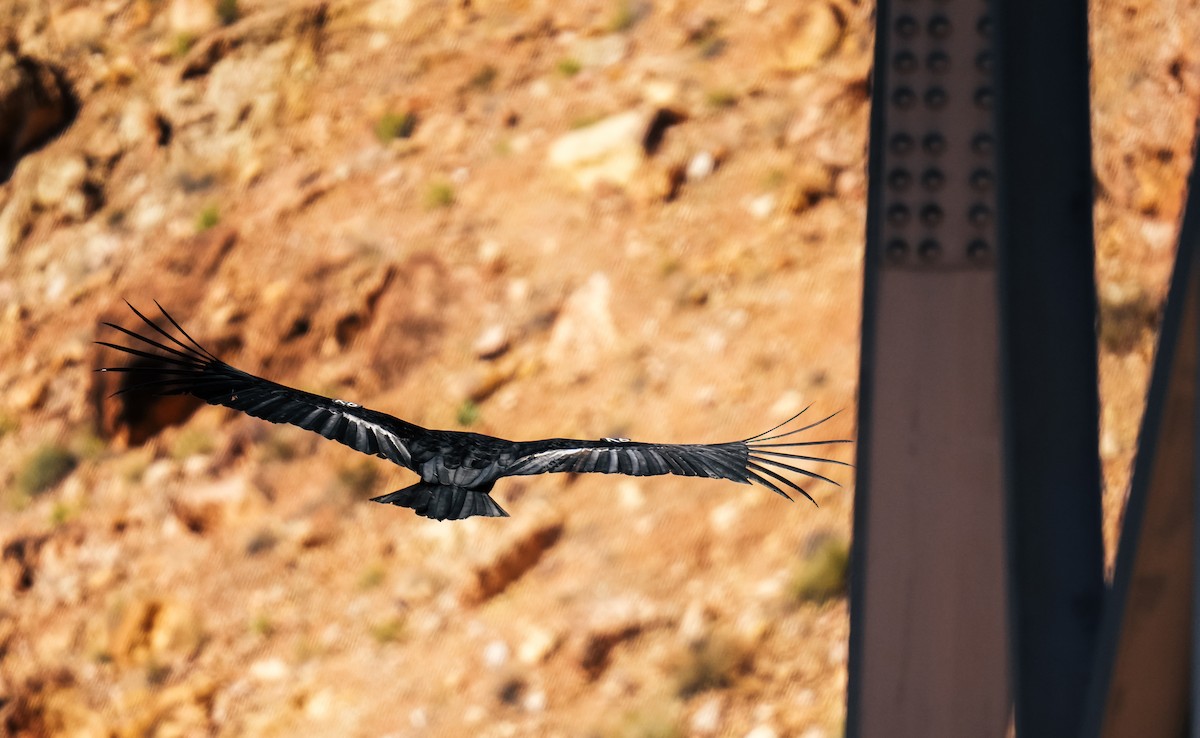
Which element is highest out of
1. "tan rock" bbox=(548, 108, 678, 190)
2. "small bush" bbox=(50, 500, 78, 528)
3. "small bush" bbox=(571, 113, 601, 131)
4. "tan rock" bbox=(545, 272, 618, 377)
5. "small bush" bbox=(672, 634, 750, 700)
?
"small bush" bbox=(571, 113, 601, 131)

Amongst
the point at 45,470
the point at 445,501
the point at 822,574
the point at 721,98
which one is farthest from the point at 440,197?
the point at 445,501

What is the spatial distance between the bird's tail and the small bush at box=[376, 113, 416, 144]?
35.7 feet

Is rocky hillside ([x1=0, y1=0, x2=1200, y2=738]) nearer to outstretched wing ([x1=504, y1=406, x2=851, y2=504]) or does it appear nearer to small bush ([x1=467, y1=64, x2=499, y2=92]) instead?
small bush ([x1=467, y1=64, x2=499, y2=92])

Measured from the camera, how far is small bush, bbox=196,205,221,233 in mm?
14758

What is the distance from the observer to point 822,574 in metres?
10.6

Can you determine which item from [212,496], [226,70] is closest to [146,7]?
[226,70]

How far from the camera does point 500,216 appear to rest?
13750 millimetres

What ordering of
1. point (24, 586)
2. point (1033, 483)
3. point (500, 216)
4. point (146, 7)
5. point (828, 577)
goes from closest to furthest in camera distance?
point (1033, 483), point (828, 577), point (24, 586), point (500, 216), point (146, 7)

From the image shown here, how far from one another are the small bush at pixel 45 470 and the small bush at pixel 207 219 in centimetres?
297

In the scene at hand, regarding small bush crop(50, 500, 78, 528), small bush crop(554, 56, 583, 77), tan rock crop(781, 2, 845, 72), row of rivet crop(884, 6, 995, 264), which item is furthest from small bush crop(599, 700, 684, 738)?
small bush crop(554, 56, 583, 77)

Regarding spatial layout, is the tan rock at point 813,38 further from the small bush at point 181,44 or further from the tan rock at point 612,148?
the small bush at point 181,44

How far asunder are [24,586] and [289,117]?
20.7 feet

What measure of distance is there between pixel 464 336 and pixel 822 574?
4.52 m

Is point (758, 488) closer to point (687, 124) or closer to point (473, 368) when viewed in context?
point (473, 368)
